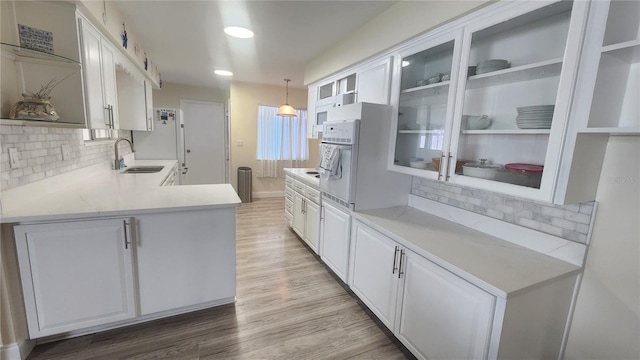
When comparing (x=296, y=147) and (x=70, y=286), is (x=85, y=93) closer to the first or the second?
(x=70, y=286)

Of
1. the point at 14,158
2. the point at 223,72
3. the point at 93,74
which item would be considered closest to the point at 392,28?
the point at 93,74

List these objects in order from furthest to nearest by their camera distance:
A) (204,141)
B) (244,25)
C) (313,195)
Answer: (204,141)
(313,195)
(244,25)

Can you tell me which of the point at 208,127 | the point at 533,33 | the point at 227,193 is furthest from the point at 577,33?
the point at 208,127

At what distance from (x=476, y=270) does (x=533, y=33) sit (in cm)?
129

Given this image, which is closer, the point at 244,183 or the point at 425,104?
the point at 425,104

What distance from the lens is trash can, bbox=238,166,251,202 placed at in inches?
209

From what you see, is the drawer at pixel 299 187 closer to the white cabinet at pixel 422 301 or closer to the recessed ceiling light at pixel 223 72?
the white cabinet at pixel 422 301

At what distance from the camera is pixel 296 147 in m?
5.77

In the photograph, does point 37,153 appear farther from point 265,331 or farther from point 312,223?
point 312,223

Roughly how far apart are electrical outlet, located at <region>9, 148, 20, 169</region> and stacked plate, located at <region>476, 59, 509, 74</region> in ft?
9.11

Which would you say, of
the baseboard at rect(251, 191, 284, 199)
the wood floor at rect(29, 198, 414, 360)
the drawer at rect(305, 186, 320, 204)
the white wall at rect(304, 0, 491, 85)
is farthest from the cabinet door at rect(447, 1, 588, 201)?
the baseboard at rect(251, 191, 284, 199)

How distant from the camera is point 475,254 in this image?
4.79ft

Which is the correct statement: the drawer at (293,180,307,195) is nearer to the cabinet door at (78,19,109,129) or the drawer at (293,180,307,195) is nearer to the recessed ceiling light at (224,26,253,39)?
the recessed ceiling light at (224,26,253,39)

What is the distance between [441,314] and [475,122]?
3.71ft
